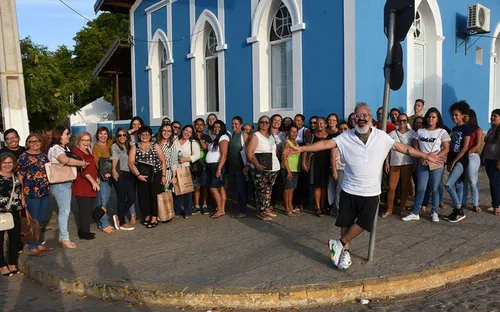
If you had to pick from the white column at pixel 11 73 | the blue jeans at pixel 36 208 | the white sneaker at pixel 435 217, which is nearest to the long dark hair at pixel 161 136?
the blue jeans at pixel 36 208

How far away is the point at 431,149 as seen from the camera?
6547 mm

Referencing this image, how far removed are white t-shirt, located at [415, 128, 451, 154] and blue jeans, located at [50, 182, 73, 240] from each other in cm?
521

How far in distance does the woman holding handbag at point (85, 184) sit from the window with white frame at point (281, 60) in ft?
15.7

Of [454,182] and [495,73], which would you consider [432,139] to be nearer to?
[454,182]

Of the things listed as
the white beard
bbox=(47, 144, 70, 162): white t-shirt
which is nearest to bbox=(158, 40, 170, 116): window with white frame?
bbox=(47, 144, 70, 162): white t-shirt

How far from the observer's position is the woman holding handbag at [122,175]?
7219 millimetres

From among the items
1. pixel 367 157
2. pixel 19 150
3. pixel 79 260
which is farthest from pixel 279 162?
pixel 19 150

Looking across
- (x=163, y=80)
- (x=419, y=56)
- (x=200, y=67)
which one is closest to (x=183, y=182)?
(x=200, y=67)

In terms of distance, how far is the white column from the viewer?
883 cm

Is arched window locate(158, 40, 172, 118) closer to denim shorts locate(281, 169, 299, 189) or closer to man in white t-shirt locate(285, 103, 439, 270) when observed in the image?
denim shorts locate(281, 169, 299, 189)

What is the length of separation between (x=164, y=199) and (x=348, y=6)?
4879mm

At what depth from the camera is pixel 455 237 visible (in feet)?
19.6

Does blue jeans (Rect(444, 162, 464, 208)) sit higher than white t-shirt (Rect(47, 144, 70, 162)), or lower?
lower

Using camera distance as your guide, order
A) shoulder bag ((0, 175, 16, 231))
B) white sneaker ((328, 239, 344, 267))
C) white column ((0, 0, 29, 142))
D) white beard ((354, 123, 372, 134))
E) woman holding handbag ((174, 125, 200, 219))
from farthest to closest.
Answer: white column ((0, 0, 29, 142)) → woman holding handbag ((174, 125, 200, 219)) → shoulder bag ((0, 175, 16, 231)) → white sneaker ((328, 239, 344, 267)) → white beard ((354, 123, 372, 134))
